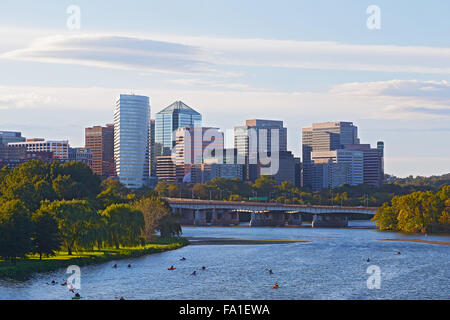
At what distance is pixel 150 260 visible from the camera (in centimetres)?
12044

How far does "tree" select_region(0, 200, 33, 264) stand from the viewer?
99.9 meters

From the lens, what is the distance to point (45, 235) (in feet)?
352

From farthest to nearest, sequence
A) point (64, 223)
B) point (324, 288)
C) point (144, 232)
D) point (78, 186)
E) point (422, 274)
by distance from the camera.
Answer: point (78, 186), point (144, 232), point (64, 223), point (422, 274), point (324, 288)

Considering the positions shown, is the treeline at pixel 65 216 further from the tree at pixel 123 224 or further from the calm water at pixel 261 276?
the calm water at pixel 261 276

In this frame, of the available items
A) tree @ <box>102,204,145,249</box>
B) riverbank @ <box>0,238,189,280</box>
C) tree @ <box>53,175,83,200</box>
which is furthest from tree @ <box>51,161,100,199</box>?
tree @ <box>102,204,145,249</box>

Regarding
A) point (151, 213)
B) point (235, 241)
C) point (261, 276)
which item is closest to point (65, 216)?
point (261, 276)

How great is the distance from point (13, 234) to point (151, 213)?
53447mm

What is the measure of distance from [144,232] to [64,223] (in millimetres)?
30574

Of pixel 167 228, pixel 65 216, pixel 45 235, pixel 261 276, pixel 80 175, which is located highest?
pixel 80 175

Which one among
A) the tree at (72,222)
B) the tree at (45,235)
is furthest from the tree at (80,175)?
the tree at (45,235)

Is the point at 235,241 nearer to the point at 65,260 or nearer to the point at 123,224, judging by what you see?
the point at 123,224

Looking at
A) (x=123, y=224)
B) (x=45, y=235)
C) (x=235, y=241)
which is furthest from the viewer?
(x=235, y=241)

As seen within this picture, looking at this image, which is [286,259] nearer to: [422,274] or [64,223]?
[422,274]
